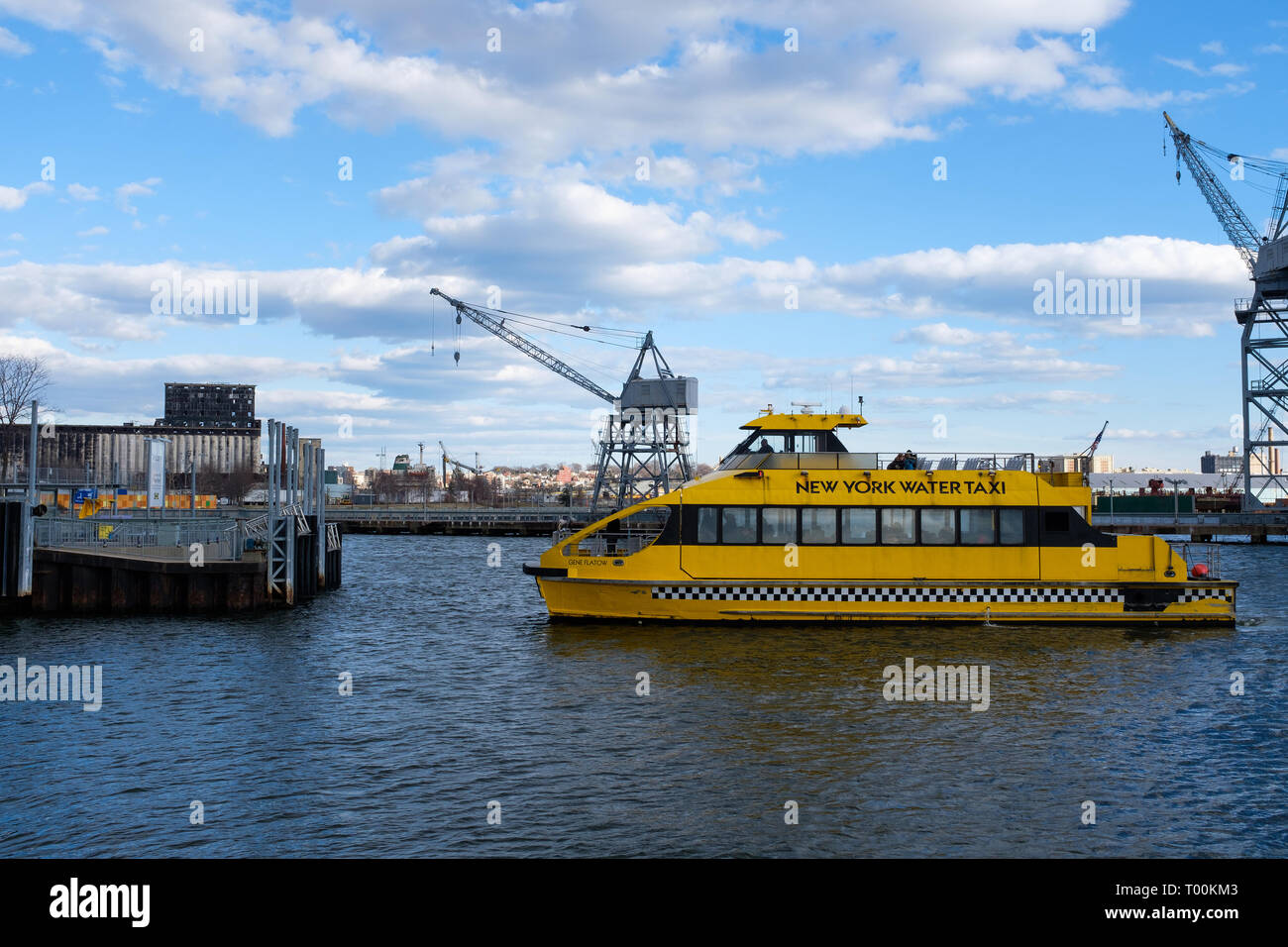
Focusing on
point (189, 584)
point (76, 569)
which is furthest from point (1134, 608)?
point (76, 569)

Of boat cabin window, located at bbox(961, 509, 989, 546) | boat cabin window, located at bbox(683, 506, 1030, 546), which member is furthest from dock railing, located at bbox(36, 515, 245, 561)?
Answer: boat cabin window, located at bbox(961, 509, 989, 546)

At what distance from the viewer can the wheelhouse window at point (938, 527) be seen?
981 inches

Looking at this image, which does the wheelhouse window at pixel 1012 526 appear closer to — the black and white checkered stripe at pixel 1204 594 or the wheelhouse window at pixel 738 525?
the black and white checkered stripe at pixel 1204 594

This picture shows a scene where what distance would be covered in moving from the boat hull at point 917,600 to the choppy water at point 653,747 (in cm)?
52

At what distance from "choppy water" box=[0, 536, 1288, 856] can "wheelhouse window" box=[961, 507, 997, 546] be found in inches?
94.2

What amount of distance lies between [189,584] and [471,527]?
58252mm

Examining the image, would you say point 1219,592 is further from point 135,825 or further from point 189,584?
point 189,584

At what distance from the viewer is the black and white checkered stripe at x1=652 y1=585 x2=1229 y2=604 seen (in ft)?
80.0

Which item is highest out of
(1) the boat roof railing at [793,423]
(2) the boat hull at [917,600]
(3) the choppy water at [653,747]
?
(1) the boat roof railing at [793,423]

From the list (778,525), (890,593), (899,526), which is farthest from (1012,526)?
(778,525)

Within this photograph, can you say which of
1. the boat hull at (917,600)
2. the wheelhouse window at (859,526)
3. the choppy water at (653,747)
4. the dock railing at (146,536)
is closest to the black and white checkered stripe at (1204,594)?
the boat hull at (917,600)

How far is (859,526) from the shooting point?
2497 cm

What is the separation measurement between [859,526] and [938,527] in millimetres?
2071

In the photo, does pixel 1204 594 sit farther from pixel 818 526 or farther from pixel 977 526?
pixel 818 526
